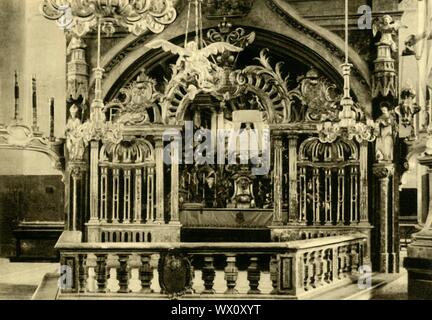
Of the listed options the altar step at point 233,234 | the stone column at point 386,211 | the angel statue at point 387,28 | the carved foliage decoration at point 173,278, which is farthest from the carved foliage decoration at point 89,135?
the angel statue at point 387,28

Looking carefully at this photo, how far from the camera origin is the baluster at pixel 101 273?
28.6 ft

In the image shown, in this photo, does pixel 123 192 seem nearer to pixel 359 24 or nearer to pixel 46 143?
pixel 46 143

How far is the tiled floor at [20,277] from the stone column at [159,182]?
5.26ft

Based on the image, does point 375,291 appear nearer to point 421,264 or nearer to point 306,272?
point 306,272

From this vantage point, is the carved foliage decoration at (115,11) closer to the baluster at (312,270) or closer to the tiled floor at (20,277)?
the baluster at (312,270)

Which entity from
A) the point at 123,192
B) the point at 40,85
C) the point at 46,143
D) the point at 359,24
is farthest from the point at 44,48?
the point at 359,24

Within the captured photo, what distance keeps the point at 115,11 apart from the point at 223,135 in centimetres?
560

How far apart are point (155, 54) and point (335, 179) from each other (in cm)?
310

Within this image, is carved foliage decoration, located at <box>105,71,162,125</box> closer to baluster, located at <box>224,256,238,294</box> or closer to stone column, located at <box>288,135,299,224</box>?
stone column, located at <box>288,135,299,224</box>

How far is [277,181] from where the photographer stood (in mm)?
11719

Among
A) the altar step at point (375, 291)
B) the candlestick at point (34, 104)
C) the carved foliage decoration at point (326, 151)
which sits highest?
the candlestick at point (34, 104)

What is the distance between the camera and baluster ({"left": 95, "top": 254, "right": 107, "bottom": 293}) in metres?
8.71

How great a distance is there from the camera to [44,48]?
12.0 metres
